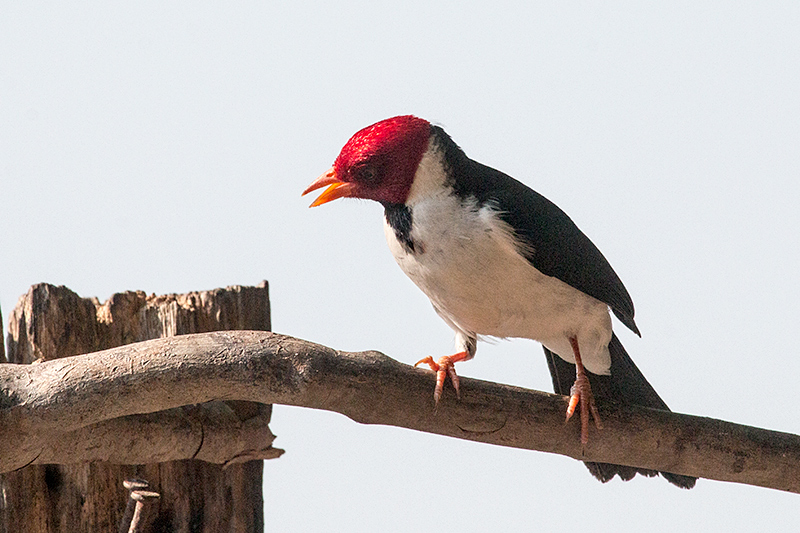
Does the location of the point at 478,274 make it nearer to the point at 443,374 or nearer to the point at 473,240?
the point at 473,240

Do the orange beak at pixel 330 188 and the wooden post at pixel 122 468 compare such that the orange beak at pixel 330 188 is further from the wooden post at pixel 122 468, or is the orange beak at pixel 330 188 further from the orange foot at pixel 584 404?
the orange foot at pixel 584 404

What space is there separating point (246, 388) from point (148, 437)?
300mm

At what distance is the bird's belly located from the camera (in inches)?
85.5

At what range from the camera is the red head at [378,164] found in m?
2.19

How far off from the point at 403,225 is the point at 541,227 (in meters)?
0.35

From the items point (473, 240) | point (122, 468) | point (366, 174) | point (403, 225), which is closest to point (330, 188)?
point (366, 174)

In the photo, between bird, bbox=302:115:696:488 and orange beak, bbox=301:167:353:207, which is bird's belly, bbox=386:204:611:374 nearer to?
bird, bbox=302:115:696:488

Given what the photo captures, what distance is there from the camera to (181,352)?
6.02 ft

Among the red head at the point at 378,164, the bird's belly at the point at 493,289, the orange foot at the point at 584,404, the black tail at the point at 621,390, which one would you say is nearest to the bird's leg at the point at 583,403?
the orange foot at the point at 584,404

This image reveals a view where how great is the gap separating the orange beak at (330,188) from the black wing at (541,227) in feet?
0.89

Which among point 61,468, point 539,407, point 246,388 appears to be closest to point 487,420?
point 539,407

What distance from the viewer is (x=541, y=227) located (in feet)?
7.46

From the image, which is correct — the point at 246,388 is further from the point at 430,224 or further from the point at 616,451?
the point at 616,451

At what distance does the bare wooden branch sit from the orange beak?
42cm
